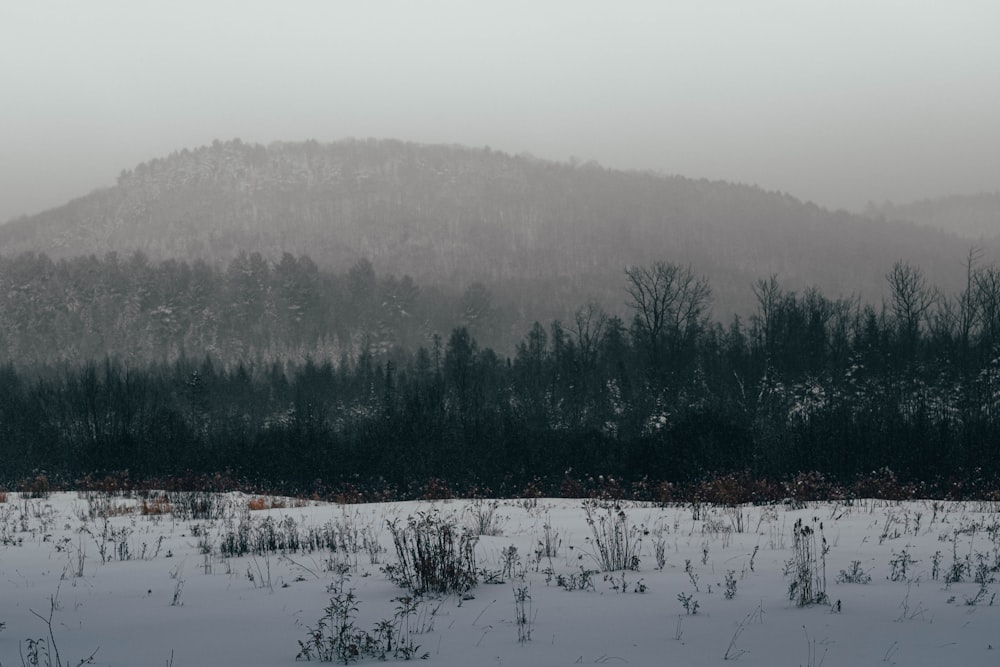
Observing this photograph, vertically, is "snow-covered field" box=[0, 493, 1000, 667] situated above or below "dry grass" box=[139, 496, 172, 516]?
above

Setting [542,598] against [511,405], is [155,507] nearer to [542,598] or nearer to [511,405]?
[542,598]

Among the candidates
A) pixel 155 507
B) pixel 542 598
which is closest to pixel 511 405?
pixel 155 507

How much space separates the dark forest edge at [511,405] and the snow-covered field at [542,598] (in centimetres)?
616

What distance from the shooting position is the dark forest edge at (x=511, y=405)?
22156 mm

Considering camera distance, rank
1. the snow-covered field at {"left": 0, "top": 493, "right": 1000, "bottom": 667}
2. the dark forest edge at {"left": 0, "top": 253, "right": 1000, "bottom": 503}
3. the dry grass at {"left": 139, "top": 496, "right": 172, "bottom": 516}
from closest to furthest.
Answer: the snow-covered field at {"left": 0, "top": 493, "right": 1000, "bottom": 667} → the dry grass at {"left": 139, "top": 496, "right": 172, "bottom": 516} → the dark forest edge at {"left": 0, "top": 253, "right": 1000, "bottom": 503}

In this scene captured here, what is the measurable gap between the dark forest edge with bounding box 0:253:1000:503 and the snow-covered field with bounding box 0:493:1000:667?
6157mm

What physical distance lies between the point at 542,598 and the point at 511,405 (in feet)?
163

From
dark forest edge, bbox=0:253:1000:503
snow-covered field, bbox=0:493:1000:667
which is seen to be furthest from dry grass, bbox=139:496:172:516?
dark forest edge, bbox=0:253:1000:503

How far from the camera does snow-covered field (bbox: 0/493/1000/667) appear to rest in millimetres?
5062

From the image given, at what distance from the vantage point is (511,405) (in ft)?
185

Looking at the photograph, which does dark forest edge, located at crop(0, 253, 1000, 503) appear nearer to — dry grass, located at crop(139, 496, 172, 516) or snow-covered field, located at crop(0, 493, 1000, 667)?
dry grass, located at crop(139, 496, 172, 516)

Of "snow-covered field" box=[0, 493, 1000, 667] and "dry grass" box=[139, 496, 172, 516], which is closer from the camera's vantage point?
"snow-covered field" box=[0, 493, 1000, 667]

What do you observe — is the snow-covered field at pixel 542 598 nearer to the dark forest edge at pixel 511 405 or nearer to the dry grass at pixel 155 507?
the dry grass at pixel 155 507

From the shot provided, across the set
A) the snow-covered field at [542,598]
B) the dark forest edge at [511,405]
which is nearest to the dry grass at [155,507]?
the snow-covered field at [542,598]
